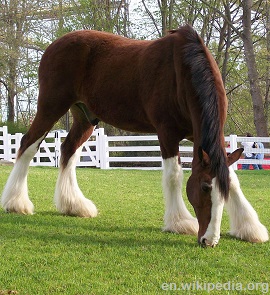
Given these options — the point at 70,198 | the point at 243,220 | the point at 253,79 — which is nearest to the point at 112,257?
the point at 243,220

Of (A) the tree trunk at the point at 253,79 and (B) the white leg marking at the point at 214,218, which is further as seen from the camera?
(A) the tree trunk at the point at 253,79

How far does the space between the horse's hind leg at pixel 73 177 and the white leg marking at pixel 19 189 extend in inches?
16.7

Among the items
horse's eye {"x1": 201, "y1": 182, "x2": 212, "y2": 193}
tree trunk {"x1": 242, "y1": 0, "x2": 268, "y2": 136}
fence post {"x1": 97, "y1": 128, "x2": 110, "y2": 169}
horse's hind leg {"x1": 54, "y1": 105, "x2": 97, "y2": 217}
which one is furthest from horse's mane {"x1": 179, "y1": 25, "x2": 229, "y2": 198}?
tree trunk {"x1": 242, "y1": 0, "x2": 268, "y2": 136}

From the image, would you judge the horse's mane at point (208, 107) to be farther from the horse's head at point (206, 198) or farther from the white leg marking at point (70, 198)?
the white leg marking at point (70, 198)

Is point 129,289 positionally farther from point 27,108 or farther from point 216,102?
point 27,108

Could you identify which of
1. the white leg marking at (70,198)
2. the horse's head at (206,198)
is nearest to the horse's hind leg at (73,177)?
the white leg marking at (70,198)

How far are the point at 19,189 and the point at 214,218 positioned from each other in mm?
2796

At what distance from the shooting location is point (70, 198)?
20.4 ft

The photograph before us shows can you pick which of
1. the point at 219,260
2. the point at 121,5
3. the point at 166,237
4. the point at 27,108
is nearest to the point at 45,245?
the point at 166,237

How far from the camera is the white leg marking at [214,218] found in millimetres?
4234

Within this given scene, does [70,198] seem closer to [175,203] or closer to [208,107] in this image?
[175,203]

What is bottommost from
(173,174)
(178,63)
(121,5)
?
(173,174)

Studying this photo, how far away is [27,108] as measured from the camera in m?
33.1

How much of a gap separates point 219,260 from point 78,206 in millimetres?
2603
